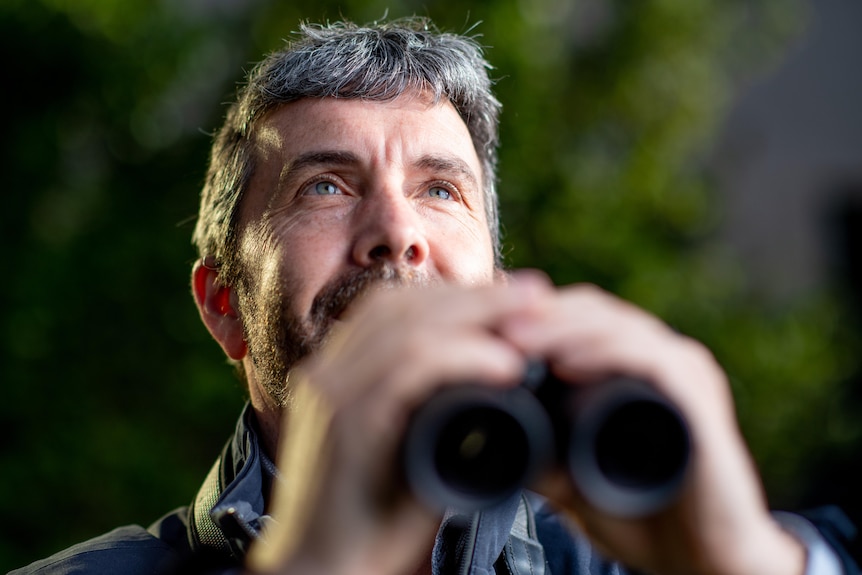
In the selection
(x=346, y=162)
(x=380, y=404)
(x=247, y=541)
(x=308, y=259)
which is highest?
(x=346, y=162)

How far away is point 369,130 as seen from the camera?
2.38m

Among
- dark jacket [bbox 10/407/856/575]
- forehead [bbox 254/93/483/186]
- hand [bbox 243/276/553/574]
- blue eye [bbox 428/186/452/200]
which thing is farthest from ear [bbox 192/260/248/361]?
hand [bbox 243/276/553/574]

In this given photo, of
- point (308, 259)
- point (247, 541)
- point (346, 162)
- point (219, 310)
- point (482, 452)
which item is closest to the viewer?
point (482, 452)

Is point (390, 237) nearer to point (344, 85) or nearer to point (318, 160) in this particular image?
point (318, 160)

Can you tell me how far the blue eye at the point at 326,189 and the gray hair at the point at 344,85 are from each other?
284mm

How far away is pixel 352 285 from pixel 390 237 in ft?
0.48

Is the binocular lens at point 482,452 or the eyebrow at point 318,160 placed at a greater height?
the eyebrow at point 318,160

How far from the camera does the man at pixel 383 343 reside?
1408 mm

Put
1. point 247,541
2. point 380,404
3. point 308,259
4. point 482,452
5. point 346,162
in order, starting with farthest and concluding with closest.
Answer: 1. point 346,162
2. point 308,259
3. point 247,541
4. point 482,452
5. point 380,404

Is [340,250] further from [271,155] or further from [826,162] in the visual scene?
[826,162]

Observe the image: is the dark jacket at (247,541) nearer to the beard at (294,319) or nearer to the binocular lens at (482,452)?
the beard at (294,319)

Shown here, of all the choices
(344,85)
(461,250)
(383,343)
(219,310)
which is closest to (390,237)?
(461,250)

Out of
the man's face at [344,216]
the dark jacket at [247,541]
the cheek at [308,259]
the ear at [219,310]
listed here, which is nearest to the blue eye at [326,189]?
the man's face at [344,216]

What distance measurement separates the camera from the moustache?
82.0 inches
